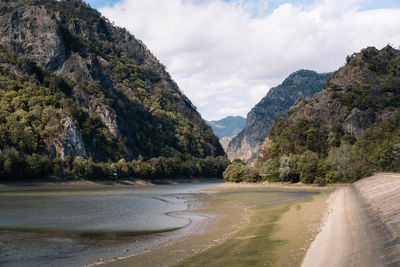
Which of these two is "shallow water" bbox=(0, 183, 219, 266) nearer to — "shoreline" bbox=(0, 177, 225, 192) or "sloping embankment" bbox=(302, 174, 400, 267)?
"sloping embankment" bbox=(302, 174, 400, 267)

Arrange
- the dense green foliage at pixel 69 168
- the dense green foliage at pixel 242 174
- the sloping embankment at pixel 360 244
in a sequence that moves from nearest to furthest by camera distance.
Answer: the sloping embankment at pixel 360 244, the dense green foliage at pixel 69 168, the dense green foliage at pixel 242 174

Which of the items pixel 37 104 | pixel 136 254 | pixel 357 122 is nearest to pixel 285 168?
pixel 357 122

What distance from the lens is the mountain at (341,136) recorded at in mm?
102000

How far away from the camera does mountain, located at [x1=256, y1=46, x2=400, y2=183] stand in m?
102

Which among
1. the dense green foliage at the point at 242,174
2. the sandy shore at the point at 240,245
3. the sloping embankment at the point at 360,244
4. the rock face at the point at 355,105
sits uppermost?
the rock face at the point at 355,105

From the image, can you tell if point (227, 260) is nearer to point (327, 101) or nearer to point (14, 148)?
point (14, 148)

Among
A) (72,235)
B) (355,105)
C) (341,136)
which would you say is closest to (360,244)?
(72,235)

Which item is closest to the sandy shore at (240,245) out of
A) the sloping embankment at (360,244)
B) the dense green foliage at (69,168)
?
the sloping embankment at (360,244)

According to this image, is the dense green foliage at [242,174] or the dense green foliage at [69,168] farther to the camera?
the dense green foliage at [242,174]

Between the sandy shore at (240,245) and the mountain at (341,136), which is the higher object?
the mountain at (341,136)

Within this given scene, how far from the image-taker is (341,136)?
154 m

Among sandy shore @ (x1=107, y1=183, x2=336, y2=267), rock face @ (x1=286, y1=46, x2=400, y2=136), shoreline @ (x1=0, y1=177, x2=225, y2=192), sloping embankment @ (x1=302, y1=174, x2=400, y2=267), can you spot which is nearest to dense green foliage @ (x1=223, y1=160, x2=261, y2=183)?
rock face @ (x1=286, y1=46, x2=400, y2=136)

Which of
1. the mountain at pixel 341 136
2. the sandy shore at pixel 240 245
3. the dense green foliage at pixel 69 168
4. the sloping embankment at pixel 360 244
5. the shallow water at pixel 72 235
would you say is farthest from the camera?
the dense green foliage at pixel 69 168

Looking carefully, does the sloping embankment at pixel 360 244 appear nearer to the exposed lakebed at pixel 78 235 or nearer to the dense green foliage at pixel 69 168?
the exposed lakebed at pixel 78 235
